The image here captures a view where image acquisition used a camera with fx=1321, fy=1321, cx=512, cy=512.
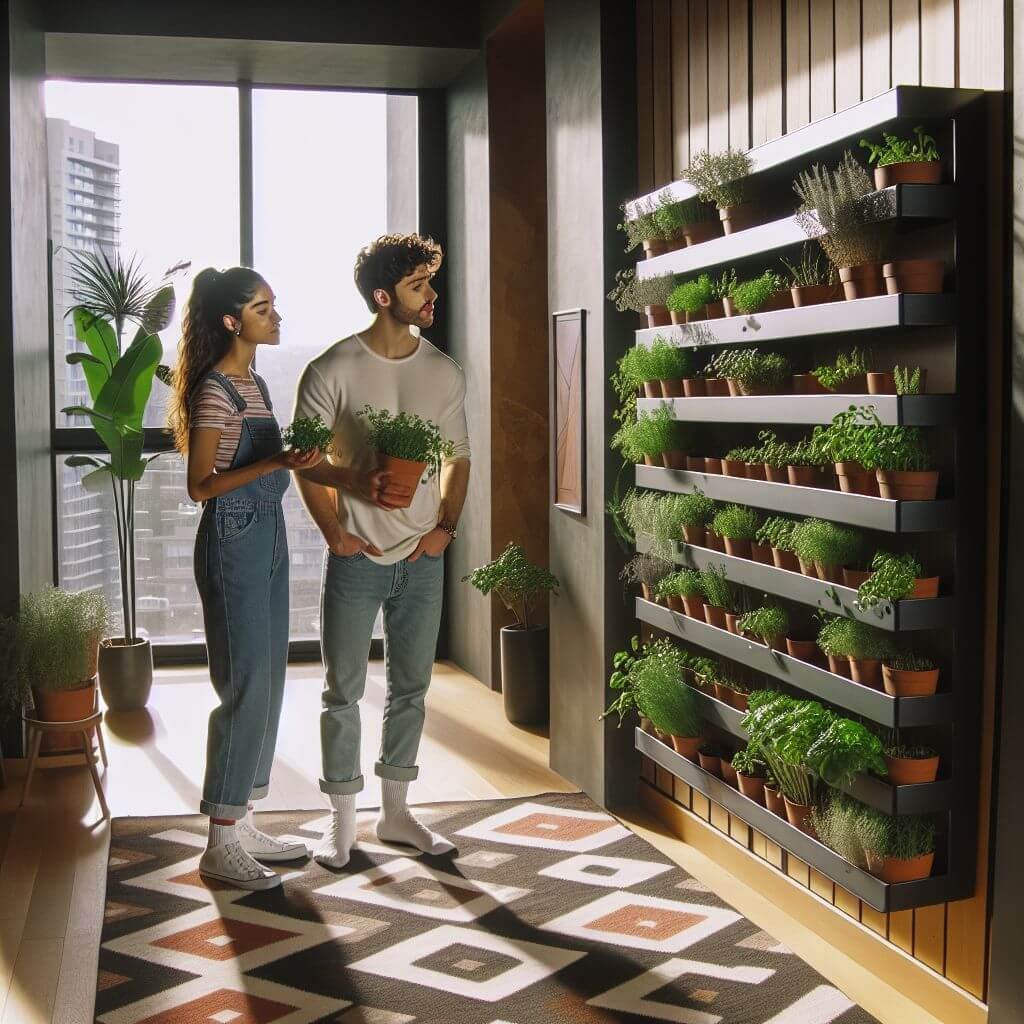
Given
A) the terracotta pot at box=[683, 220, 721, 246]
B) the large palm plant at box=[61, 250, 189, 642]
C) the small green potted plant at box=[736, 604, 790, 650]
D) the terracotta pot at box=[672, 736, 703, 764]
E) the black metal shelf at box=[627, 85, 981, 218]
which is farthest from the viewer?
the large palm plant at box=[61, 250, 189, 642]

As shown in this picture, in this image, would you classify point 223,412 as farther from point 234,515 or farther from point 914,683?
point 914,683

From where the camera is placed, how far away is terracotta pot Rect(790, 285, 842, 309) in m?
3.00

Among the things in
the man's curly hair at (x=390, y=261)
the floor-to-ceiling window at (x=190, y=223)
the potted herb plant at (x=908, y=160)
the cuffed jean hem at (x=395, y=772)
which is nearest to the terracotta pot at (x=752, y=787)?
the cuffed jean hem at (x=395, y=772)

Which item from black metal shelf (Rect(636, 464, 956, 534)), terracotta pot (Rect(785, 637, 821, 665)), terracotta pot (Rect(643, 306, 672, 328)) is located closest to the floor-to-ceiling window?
terracotta pot (Rect(643, 306, 672, 328))

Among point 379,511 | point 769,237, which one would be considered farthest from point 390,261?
point 769,237

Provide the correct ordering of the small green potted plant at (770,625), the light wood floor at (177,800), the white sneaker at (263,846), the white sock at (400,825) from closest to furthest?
1. the light wood floor at (177,800)
2. the small green potted plant at (770,625)
3. the white sneaker at (263,846)
4. the white sock at (400,825)

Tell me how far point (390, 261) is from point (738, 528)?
120 cm

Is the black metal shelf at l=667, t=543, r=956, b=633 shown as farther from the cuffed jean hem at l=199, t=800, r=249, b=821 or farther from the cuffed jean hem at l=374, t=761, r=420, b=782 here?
the cuffed jean hem at l=199, t=800, r=249, b=821

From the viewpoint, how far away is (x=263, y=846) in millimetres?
3850

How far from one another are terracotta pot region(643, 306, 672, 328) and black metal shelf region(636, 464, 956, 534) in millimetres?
426

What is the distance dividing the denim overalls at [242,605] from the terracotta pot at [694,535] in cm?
111

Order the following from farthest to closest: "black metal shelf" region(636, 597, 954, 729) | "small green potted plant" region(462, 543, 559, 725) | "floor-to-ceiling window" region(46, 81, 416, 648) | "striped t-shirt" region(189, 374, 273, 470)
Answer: "floor-to-ceiling window" region(46, 81, 416, 648), "small green potted plant" region(462, 543, 559, 725), "striped t-shirt" region(189, 374, 273, 470), "black metal shelf" region(636, 597, 954, 729)

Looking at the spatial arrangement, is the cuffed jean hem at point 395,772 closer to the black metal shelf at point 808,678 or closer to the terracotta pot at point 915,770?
the black metal shelf at point 808,678

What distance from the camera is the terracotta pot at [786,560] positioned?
124 inches
